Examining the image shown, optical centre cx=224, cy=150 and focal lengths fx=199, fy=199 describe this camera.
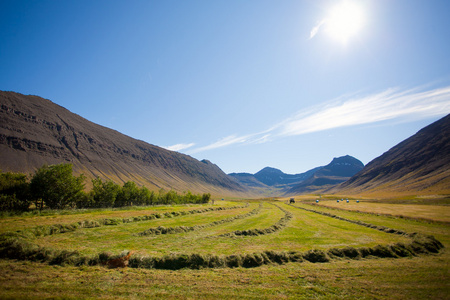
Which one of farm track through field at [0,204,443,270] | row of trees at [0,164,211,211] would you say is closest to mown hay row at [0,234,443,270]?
farm track through field at [0,204,443,270]

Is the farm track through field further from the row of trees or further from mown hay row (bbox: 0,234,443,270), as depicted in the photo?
the row of trees

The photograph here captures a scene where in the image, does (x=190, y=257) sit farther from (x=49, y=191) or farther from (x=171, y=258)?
(x=49, y=191)

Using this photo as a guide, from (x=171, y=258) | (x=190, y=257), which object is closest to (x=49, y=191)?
(x=171, y=258)

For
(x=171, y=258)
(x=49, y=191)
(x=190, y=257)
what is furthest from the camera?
(x=49, y=191)

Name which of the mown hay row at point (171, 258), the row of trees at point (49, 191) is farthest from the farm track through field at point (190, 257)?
the row of trees at point (49, 191)

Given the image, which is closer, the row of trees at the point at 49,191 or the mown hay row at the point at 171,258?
the mown hay row at the point at 171,258

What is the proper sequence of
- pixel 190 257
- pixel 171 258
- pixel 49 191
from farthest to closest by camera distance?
pixel 49 191 → pixel 190 257 → pixel 171 258

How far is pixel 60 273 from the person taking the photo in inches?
430

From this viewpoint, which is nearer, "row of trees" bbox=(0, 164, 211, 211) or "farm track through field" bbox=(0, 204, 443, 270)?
"farm track through field" bbox=(0, 204, 443, 270)

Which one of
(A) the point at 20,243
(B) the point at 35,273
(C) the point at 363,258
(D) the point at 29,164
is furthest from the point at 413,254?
(D) the point at 29,164

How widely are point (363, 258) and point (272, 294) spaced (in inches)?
379

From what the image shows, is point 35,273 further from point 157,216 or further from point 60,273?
point 157,216

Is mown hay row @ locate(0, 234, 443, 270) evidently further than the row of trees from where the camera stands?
No

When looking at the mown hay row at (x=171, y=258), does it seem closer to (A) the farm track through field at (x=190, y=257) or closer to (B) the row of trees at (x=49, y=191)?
(A) the farm track through field at (x=190, y=257)
